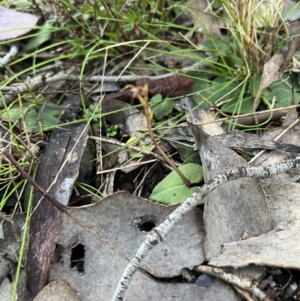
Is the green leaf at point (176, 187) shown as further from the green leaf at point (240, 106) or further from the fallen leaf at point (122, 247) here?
the green leaf at point (240, 106)

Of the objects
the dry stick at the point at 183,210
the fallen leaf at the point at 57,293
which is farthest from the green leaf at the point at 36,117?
the dry stick at the point at 183,210

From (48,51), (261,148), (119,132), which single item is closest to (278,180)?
(261,148)

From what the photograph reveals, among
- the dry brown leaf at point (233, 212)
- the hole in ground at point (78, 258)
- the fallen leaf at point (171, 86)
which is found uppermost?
the fallen leaf at point (171, 86)

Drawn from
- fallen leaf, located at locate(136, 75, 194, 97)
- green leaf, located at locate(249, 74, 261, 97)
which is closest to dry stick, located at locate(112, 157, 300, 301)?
green leaf, located at locate(249, 74, 261, 97)

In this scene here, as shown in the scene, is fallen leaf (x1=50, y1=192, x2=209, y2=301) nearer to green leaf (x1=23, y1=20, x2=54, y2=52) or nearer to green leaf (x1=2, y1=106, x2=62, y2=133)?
green leaf (x1=2, y1=106, x2=62, y2=133)

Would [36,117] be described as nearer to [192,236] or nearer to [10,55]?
[10,55]

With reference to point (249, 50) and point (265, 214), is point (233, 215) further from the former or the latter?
point (249, 50)

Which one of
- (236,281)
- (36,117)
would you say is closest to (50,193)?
(36,117)
